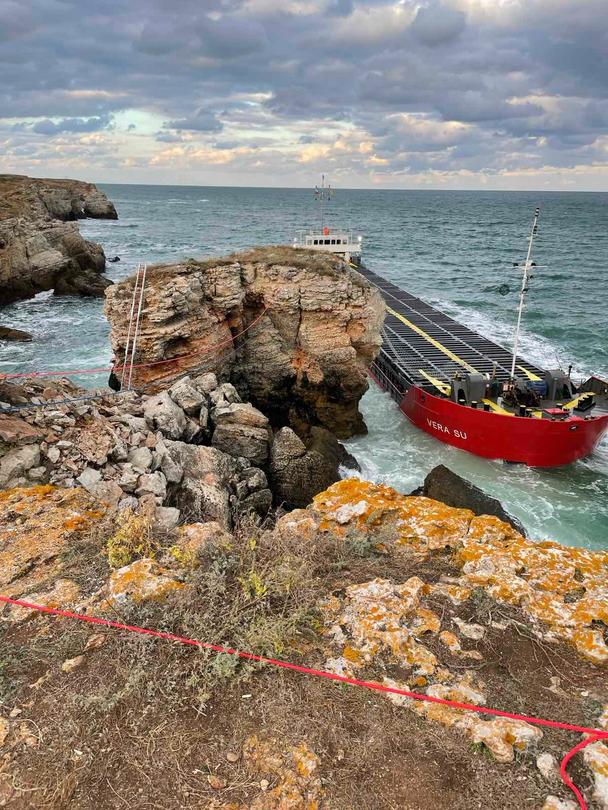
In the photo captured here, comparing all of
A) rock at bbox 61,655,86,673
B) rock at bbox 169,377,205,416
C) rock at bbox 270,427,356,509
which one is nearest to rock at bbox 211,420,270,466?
rock at bbox 270,427,356,509

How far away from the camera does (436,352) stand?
88.5 ft

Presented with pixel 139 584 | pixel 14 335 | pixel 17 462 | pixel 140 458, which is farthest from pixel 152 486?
pixel 14 335

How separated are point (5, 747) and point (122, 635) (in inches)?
40.0

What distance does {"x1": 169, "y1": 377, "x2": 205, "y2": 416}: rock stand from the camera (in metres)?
13.8

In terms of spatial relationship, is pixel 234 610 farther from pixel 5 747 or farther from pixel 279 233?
pixel 279 233

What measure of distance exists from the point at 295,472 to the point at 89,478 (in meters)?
6.60

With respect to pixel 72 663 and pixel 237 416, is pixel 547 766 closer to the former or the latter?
pixel 72 663

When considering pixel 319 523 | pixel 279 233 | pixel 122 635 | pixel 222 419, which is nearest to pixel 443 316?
pixel 222 419

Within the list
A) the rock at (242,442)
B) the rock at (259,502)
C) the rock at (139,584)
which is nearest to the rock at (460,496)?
the rock at (259,502)

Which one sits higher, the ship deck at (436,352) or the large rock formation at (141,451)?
the large rock formation at (141,451)

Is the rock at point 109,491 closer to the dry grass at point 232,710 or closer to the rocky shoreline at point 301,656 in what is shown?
the rocky shoreline at point 301,656

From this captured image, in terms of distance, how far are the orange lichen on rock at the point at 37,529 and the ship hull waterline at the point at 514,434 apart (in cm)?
1493

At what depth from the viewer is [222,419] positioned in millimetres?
14250

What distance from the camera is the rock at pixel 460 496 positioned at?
43.9 ft
